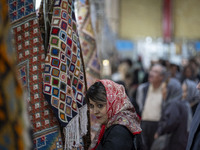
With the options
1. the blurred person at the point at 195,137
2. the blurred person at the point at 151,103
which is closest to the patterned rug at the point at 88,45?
the blurred person at the point at 195,137

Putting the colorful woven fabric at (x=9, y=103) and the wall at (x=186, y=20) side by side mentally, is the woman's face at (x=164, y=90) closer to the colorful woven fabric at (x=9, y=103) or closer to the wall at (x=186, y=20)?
the colorful woven fabric at (x=9, y=103)

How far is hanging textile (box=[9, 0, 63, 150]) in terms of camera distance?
214 centimetres

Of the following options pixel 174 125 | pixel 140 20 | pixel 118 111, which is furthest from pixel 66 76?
Answer: pixel 140 20

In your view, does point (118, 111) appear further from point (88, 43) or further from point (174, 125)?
point (174, 125)

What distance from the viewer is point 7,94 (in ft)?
2.99

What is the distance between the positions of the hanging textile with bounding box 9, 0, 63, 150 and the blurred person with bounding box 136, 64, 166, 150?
276 centimetres

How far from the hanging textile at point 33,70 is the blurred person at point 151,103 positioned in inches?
109

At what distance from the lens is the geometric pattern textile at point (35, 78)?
2.14 m

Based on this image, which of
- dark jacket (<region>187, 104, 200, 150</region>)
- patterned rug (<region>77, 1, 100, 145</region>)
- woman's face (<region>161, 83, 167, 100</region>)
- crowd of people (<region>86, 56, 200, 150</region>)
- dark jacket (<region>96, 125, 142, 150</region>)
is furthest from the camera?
woman's face (<region>161, 83, 167, 100</region>)

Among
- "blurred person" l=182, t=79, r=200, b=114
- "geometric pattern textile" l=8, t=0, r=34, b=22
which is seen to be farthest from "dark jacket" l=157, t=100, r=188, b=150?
"geometric pattern textile" l=8, t=0, r=34, b=22

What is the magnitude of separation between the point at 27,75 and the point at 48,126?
14.7 inches

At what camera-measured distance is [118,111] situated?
2135mm

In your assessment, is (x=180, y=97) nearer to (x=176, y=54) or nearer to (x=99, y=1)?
(x=99, y=1)

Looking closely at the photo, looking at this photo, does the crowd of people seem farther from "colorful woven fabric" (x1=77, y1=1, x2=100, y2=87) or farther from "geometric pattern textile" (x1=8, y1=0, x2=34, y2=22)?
"geometric pattern textile" (x1=8, y1=0, x2=34, y2=22)
